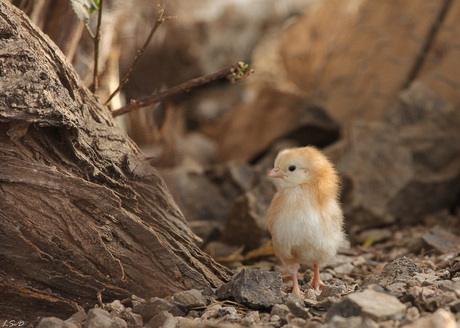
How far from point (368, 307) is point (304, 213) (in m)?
1.02

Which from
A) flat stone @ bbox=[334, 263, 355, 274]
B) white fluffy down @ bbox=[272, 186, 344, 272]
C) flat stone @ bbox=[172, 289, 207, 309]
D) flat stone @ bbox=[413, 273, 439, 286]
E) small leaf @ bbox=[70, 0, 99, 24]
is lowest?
flat stone @ bbox=[172, 289, 207, 309]

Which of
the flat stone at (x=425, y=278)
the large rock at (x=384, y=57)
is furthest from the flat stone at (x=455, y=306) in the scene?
the large rock at (x=384, y=57)

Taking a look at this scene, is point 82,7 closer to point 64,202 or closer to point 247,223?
point 64,202

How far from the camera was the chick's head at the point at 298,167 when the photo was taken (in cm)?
359

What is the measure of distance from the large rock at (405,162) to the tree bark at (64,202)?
3059 mm

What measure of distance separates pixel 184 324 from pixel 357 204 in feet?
11.4

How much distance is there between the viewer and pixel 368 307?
8.29 ft

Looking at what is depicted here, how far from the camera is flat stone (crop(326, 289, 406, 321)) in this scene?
2504 millimetres

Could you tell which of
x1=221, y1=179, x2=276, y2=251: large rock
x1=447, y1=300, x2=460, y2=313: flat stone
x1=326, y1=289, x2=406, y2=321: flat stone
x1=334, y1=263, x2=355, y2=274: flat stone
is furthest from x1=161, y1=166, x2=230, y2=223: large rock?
x1=447, y1=300, x2=460, y2=313: flat stone

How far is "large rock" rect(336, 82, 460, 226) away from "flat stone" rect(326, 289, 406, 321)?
10.4ft

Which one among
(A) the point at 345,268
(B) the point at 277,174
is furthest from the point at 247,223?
(B) the point at 277,174

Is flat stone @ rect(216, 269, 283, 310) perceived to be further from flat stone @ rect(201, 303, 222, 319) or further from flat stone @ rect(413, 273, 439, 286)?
flat stone @ rect(413, 273, 439, 286)

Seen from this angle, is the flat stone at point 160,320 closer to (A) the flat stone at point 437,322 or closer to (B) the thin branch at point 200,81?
(A) the flat stone at point 437,322

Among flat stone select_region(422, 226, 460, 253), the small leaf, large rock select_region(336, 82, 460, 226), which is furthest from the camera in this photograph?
large rock select_region(336, 82, 460, 226)
